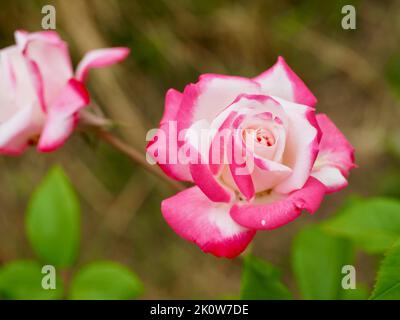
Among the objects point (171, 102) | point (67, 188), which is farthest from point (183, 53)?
point (171, 102)

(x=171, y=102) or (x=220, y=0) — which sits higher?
(x=220, y=0)

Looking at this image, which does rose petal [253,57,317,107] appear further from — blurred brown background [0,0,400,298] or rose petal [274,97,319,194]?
blurred brown background [0,0,400,298]

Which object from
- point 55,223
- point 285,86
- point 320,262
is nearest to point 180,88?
point 55,223

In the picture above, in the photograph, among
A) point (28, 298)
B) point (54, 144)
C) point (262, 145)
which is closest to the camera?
point (262, 145)

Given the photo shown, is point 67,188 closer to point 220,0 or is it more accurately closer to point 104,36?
point 104,36

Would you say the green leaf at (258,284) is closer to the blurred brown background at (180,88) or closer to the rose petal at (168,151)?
the rose petal at (168,151)

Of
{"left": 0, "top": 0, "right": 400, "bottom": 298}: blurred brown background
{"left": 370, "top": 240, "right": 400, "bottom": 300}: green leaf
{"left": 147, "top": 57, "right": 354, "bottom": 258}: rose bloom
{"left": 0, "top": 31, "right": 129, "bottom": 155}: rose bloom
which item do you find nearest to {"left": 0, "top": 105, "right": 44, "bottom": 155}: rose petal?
{"left": 0, "top": 31, "right": 129, "bottom": 155}: rose bloom

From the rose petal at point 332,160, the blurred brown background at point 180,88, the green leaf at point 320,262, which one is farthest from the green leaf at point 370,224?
the blurred brown background at point 180,88
